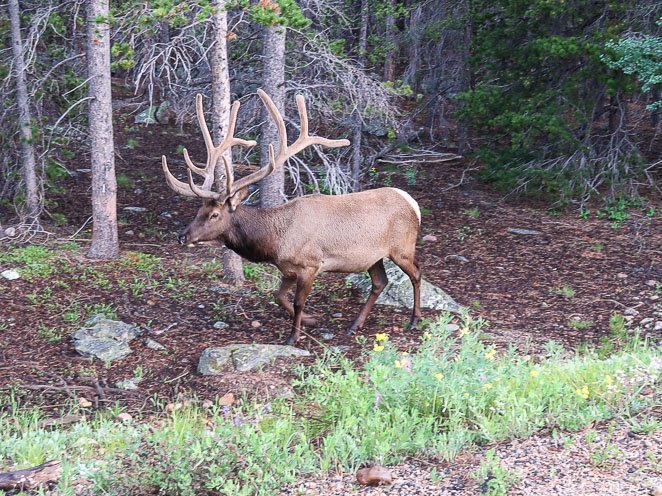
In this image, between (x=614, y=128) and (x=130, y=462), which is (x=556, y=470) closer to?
A: (x=130, y=462)

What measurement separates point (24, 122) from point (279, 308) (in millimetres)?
4632

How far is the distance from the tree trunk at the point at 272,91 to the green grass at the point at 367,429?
476 centimetres

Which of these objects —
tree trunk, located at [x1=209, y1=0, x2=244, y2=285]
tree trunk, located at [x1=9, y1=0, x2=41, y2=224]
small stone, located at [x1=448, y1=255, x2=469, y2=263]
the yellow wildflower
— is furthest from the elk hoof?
A: tree trunk, located at [x1=9, y1=0, x2=41, y2=224]

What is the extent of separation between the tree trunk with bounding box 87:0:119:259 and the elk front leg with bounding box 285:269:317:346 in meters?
3.35

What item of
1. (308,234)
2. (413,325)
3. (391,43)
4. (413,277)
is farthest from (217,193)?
(391,43)

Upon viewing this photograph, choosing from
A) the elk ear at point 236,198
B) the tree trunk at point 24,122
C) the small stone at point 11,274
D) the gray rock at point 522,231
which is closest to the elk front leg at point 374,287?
the elk ear at point 236,198

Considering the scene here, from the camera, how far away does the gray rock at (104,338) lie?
25.3 ft

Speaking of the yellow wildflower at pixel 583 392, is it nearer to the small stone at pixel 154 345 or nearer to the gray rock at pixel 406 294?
the gray rock at pixel 406 294

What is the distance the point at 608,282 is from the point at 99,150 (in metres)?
6.37

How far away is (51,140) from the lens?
1088 cm

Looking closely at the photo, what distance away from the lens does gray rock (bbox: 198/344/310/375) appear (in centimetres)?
734

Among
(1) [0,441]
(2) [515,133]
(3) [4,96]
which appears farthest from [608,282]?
(3) [4,96]

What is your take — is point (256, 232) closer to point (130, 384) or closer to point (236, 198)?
point (236, 198)

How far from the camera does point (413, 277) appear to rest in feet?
28.3
